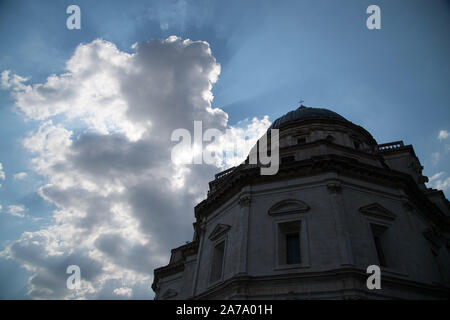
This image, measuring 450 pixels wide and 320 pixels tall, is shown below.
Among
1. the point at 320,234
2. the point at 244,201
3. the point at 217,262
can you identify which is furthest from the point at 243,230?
the point at 320,234

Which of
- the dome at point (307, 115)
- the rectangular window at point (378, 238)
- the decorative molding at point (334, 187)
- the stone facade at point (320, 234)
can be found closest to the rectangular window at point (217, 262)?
the stone facade at point (320, 234)

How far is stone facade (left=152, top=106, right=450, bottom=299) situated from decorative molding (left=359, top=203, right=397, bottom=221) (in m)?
0.06

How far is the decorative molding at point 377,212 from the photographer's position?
757 inches

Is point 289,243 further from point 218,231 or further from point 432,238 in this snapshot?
point 432,238

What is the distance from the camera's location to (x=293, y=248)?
1880cm

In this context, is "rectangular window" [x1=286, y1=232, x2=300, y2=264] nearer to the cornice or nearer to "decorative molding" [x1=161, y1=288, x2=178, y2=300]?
the cornice

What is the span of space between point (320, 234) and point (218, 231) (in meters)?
7.47

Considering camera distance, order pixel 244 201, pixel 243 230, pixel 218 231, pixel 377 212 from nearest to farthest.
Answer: pixel 377 212 → pixel 243 230 → pixel 244 201 → pixel 218 231

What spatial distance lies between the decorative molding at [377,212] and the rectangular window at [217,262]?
9.61 metres

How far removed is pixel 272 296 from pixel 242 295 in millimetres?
1604

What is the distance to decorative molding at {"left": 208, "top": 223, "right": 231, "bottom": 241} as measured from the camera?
850 inches

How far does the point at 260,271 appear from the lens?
57.9 ft

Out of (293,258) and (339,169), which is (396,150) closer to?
(339,169)

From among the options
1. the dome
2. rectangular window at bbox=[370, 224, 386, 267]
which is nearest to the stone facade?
rectangular window at bbox=[370, 224, 386, 267]
